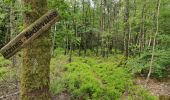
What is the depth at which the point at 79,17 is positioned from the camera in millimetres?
28859

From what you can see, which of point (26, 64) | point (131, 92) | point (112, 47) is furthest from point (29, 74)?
point (112, 47)

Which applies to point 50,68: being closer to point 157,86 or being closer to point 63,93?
point 63,93

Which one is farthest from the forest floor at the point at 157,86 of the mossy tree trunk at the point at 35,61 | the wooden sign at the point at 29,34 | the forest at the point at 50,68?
the wooden sign at the point at 29,34

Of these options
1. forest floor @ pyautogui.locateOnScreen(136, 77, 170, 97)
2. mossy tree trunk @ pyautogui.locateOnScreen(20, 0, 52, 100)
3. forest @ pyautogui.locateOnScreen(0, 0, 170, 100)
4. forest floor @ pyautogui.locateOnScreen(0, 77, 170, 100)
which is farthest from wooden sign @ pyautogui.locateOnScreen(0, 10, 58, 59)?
forest floor @ pyautogui.locateOnScreen(136, 77, 170, 97)

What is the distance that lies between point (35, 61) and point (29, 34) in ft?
1.02

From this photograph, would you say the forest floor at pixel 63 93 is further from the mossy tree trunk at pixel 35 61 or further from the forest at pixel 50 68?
the mossy tree trunk at pixel 35 61

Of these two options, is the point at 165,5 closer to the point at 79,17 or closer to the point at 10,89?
the point at 10,89

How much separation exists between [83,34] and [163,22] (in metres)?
14.5

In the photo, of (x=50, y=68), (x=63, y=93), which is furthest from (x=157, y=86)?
(x=63, y=93)

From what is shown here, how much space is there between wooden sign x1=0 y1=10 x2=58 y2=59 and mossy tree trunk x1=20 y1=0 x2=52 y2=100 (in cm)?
11

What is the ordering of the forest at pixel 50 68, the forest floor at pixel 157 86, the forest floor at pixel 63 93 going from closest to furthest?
the forest at pixel 50 68, the forest floor at pixel 63 93, the forest floor at pixel 157 86

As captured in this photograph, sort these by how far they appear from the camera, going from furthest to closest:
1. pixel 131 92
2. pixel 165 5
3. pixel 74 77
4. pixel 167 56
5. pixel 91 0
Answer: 1. pixel 91 0
2. pixel 165 5
3. pixel 167 56
4. pixel 74 77
5. pixel 131 92

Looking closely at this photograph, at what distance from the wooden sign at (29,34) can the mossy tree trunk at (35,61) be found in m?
0.11

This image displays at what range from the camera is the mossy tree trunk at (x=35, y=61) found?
7.68ft
